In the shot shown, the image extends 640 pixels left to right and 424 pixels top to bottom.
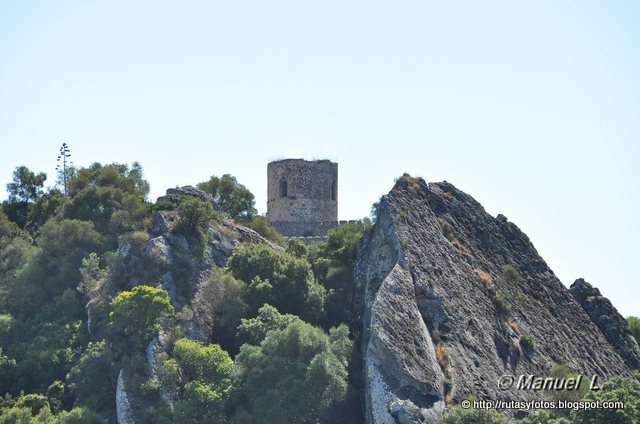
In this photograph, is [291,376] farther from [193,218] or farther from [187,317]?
[193,218]

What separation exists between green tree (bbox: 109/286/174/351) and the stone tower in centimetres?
2673

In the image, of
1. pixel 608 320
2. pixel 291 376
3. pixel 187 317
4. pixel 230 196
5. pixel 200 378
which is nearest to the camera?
pixel 291 376

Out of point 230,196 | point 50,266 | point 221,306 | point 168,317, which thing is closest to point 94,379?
point 168,317

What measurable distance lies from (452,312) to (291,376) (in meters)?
7.91

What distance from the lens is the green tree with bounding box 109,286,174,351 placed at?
254 feet

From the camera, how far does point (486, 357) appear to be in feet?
247

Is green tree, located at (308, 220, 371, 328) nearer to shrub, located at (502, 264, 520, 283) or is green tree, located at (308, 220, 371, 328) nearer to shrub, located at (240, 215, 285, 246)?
shrub, located at (240, 215, 285, 246)

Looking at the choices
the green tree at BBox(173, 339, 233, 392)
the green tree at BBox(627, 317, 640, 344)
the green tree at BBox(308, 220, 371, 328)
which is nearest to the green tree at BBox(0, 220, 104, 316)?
the green tree at BBox(308, 220, 371, 328)

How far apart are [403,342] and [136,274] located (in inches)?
655

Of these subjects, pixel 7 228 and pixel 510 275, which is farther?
pixel 7 228

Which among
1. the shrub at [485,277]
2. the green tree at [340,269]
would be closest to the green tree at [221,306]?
the green tree at [340,269]

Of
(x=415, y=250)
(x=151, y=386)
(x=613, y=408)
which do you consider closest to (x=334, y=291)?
(x=415, y=250)

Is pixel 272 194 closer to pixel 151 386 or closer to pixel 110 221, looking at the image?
pixel 110 221

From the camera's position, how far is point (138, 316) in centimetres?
7762
